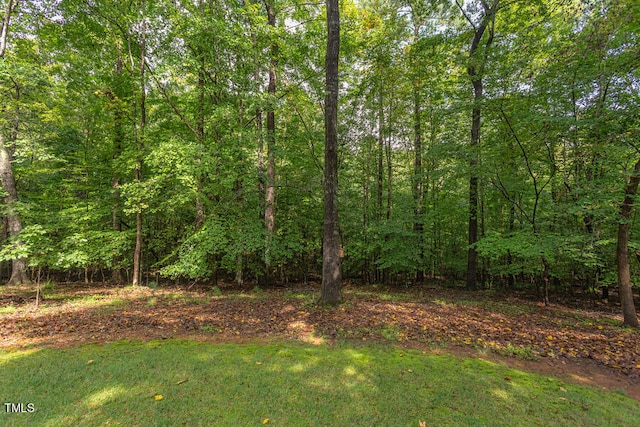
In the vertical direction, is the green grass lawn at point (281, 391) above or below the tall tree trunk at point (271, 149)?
below

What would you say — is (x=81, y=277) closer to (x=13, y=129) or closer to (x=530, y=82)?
(x=13, y=129)

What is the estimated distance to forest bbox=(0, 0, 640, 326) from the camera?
6484 mm

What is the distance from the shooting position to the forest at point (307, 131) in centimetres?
648

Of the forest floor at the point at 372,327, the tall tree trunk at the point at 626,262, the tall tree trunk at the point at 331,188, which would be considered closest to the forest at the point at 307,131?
the tall tree trunk at the point at 626,262

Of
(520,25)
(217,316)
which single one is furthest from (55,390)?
(520,25)

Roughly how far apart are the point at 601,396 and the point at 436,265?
1246 cm

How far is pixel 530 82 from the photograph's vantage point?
26.2 ft

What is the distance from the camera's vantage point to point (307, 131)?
10.0 m

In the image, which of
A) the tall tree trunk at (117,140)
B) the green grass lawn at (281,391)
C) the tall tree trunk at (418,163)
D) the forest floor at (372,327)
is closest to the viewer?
the green grass lawn at (281,391)

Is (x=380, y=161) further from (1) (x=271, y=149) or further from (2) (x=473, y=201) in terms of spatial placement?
(1) (x=271, y=149)

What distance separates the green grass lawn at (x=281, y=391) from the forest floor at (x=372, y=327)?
2.29 ft

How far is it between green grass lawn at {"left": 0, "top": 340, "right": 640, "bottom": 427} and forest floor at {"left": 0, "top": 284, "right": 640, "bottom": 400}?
70 centimetres

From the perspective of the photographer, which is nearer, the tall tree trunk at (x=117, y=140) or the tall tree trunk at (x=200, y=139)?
the tall tree trunk at (x=200, y=139)

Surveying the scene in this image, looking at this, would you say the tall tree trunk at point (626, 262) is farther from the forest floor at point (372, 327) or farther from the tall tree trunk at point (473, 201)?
the tall tree trunk at point (473, 201)
